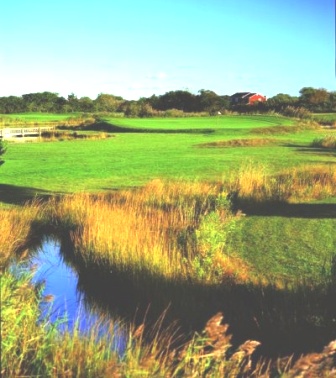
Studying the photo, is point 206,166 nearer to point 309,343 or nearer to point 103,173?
point 103,173

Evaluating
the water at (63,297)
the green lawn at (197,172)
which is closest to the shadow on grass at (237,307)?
the water at (63,297)

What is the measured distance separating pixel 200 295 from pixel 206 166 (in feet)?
47.6

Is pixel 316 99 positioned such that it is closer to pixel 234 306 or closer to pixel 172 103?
pixel 172 103

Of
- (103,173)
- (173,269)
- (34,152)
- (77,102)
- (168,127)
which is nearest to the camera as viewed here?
(173,269)

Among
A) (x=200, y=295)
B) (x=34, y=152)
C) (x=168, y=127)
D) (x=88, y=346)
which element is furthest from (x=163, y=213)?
(x=168, y=127)

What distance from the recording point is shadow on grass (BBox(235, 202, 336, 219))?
12.5 m

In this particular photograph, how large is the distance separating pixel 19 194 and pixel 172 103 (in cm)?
7588

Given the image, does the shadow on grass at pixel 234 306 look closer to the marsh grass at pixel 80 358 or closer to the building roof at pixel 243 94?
the marsh grass at pixel 80 358

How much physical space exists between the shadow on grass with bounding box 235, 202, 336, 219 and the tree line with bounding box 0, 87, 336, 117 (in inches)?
2321

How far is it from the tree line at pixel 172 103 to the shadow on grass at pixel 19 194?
5582 cm

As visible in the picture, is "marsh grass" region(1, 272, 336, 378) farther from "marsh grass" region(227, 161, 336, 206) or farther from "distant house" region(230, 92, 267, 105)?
"distant house" region(230, 92, 267, 105)

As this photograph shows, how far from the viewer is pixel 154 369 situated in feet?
14.2

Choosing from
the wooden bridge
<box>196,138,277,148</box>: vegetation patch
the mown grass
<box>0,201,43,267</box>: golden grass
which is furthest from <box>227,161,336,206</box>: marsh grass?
the wooden bridge

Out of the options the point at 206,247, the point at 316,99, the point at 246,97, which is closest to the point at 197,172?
the point at 206,247
